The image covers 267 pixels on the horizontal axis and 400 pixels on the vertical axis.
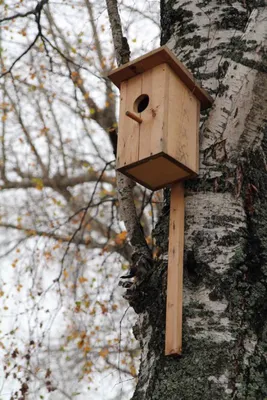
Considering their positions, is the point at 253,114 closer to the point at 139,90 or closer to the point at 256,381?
the point at 139,90

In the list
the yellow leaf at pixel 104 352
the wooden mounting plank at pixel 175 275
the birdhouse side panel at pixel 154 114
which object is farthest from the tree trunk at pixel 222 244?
the yellow leaf at pixel 104 352

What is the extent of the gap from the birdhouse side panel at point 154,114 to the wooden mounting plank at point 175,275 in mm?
185

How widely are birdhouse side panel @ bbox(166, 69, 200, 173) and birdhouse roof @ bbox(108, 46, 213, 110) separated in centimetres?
2

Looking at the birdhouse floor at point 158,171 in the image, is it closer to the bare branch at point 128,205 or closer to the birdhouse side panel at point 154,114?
the birdhouse side panel at point 154,114

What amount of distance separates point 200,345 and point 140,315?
0.33m

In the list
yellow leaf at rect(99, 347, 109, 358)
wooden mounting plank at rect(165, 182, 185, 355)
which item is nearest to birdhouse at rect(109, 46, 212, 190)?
wooden mounting plank at rect(165, 182, 185, 355)

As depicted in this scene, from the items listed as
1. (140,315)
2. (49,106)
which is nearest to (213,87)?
(140,315)

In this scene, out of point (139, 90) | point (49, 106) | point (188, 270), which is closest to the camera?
point (188, 270)

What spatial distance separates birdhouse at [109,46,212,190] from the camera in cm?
203

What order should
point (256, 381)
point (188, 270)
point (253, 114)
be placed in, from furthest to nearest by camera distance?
1. point (253, 114)
2. point (188, 270)
3. point (256, 381)

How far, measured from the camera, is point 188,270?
1.93m

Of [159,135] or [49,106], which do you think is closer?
[159,135]

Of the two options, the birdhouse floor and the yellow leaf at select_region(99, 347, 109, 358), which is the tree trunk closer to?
the birdhouse floor

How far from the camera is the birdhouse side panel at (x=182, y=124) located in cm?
203
